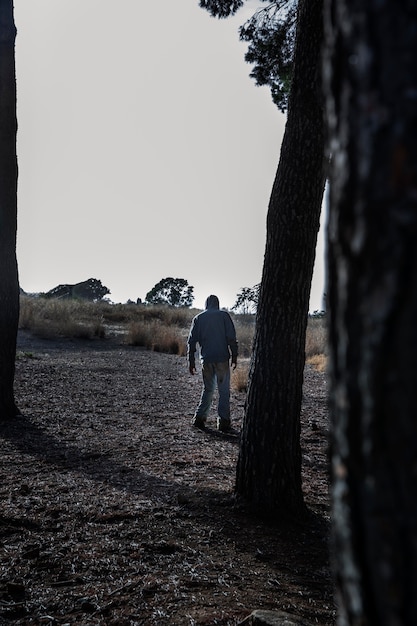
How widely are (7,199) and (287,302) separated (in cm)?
525

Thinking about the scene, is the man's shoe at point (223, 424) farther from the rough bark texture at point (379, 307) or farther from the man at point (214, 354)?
the rough bark texture at point (379, 307)

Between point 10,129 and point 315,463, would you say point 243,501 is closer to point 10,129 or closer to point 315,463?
point 315,463

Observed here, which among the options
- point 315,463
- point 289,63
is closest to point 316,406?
point 315,463

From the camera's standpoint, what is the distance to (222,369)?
9.55 meters

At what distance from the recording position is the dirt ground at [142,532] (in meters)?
3.55

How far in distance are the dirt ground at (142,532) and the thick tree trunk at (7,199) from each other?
100 cm

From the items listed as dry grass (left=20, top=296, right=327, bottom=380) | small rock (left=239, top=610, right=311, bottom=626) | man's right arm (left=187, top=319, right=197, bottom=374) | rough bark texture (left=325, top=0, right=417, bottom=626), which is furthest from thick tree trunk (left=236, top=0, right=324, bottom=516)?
dry grass (left=20, top=296, right=327, bottom=380)

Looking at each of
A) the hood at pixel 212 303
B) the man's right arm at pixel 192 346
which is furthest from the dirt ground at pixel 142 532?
the hood at pixel 212 303

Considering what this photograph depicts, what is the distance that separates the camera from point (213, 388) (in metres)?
9.58

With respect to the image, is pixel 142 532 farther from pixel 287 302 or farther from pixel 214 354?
pixel 214 354

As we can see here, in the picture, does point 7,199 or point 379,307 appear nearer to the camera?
Result: point 379,307

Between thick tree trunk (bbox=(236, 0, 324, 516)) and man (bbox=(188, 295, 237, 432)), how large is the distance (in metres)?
4.03

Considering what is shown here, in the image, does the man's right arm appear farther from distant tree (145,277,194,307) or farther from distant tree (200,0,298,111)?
distant tree (145,277,194,307)

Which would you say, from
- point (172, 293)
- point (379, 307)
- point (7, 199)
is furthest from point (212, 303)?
point (172, 293)
